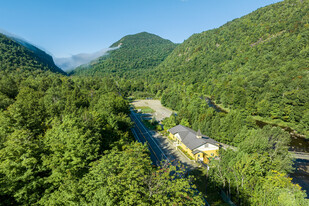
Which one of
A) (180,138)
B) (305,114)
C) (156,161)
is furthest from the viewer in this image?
(305,114)

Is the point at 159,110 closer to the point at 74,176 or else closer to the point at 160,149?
the point at 160,149

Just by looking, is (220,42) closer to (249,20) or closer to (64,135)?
(249,20)

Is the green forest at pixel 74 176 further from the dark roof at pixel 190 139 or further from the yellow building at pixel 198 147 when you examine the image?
the dark roof at pixel 190 139

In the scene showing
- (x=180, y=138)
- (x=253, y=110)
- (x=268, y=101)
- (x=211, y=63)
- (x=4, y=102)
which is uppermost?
(x=211, y=63)

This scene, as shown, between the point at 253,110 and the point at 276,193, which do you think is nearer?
the point at 276,193

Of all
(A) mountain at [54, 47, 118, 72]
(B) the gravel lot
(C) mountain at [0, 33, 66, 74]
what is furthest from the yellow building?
(C) mountain at [0, 33, 66, 74]

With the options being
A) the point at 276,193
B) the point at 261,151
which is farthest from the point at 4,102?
the point at 261,151
